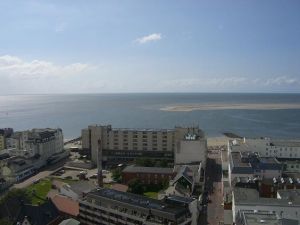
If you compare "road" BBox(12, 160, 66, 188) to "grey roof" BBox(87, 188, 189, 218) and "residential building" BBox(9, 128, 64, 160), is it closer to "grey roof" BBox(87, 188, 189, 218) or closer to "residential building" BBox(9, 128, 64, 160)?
"residential building" BBox(9, 128, 64, 160)

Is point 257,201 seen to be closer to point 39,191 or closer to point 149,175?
point 149,175

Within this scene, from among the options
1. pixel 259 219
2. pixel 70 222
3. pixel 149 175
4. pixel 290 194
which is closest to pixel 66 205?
pixel 70 222

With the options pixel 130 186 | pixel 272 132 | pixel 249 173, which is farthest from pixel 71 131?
pixel 249 173

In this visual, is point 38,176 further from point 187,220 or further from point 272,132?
point 272,132

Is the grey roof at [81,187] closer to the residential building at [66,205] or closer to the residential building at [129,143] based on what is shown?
the residential building at [66,205]

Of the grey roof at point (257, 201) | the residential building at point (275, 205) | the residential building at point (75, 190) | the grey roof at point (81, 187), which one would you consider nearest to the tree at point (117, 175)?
the grey roof at point (81, 187)

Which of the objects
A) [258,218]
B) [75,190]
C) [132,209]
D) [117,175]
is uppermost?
[258,218]
